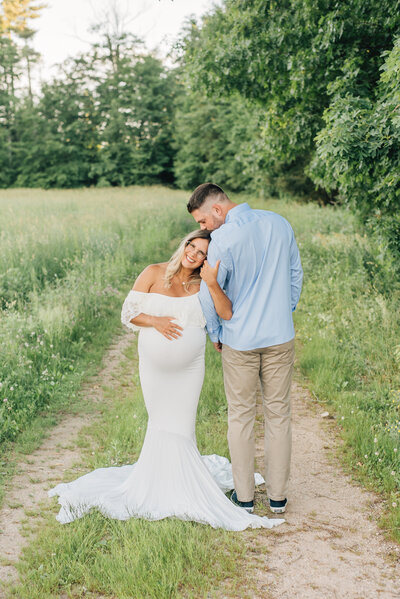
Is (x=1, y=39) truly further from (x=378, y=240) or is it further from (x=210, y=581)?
(x=210, y=581)

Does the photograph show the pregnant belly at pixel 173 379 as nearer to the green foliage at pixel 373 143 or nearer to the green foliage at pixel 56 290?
the green foliage at pixel 56 290

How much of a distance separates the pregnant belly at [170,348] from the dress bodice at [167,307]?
7 centimetres

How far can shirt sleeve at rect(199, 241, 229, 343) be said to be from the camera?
3607 mm

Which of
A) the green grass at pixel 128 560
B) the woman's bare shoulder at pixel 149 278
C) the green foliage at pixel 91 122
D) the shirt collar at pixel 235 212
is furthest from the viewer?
the green foliage at pixel 91 122

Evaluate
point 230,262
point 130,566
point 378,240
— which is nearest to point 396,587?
point 130,566

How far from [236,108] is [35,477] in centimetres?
3395

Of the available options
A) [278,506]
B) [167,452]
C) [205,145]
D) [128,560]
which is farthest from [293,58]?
[205,145]

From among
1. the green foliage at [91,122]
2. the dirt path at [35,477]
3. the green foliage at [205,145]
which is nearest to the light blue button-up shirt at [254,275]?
the dirt path at [35,477]

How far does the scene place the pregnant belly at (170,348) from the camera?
3875mm

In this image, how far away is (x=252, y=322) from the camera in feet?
12.1

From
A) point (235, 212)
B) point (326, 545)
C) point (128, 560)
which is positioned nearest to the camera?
point (128, 560)

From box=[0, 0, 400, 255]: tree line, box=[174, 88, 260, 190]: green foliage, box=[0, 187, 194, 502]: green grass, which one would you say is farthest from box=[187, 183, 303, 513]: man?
box=[174, 88, 260, 190]: green foliage

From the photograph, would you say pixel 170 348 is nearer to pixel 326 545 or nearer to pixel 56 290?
pixel 326 545

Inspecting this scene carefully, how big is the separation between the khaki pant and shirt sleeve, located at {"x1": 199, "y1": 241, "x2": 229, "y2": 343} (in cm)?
17
